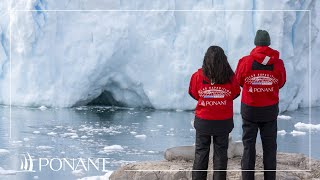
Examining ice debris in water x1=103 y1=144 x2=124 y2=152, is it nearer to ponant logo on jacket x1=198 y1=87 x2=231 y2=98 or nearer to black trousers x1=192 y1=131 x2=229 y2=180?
black trousers x1=192 y1=131 x2=229 y2=180

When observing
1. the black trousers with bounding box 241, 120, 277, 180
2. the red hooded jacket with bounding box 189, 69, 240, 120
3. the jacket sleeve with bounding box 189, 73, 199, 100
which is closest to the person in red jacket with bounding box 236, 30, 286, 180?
the black trousers with bounding box 241, 120, 277, 180

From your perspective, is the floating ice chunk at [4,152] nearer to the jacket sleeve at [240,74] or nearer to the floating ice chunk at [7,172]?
the floating ice chunk at [7,172]

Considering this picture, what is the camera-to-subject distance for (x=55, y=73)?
12.3 meters

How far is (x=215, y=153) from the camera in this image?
400cm

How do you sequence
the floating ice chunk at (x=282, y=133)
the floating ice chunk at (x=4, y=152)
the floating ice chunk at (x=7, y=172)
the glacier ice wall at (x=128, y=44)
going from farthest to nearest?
the glacier ice wall at (x=128, y=44), the floating ice chunk at (x=282, y=133), the floating ice chunk at (x=4, y=152), the floating ice chunk at (x=7, y=172)

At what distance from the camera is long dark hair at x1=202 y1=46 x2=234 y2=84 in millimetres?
3846

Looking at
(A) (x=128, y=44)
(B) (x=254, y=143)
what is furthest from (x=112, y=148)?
(A) (x=128, y=44)

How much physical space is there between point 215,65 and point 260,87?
0.35m

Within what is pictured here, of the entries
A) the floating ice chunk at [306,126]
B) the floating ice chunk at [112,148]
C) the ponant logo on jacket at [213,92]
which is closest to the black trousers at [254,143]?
the ponant logo on jacket at [213,92]

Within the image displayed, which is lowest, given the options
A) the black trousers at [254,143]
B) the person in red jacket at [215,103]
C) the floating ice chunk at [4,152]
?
the floating ice chunk at [4,152]

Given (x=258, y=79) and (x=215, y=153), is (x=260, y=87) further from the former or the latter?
(x=215, y=153)

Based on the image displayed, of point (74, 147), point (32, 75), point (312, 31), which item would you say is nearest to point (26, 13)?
point (32, 75)

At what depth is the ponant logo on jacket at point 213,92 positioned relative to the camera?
3.92m

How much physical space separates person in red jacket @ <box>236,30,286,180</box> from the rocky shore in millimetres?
579
